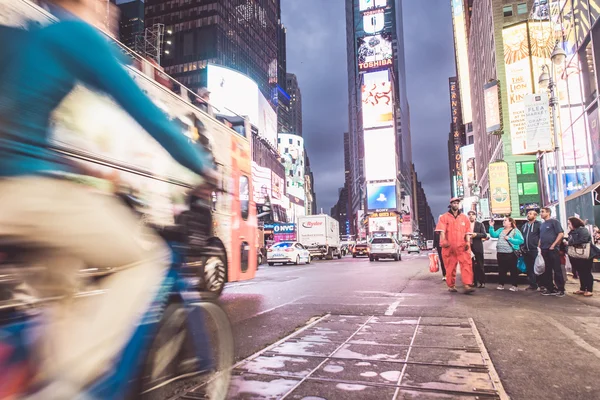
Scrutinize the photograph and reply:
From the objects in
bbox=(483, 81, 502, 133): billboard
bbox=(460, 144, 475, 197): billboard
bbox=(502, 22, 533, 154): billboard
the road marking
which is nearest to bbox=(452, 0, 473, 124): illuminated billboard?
bbox=(460, 144, 475, 197): billboard

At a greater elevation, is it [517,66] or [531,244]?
[517,66]

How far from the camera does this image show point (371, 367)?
364cm

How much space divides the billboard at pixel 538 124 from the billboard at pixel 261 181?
4660 centimetres

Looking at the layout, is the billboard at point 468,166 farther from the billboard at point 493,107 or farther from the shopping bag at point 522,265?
the shopping bag at point 522,265

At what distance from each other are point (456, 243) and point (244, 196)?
15.9 ft

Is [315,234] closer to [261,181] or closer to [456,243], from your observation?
[456,243]

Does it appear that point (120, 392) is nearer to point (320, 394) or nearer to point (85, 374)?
point (85, 374)

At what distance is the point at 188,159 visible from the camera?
7.43 ft

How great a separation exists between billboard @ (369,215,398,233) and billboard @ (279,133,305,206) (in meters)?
22.6

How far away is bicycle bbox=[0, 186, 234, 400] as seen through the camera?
150cm

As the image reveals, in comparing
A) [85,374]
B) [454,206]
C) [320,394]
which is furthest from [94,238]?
[454,206]

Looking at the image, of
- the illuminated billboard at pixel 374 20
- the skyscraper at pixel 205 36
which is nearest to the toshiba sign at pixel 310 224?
the skyscraper at pixel 205 36

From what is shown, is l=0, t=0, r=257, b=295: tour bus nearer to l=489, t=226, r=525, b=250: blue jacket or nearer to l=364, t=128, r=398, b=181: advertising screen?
l=489, t=226, r=525, b=250: blue jacket

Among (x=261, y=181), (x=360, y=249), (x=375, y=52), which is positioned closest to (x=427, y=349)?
(x=360, y=249)
